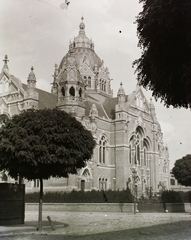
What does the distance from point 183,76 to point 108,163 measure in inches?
1656

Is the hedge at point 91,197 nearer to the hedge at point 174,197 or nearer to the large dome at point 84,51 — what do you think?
the hedge at point 174,197

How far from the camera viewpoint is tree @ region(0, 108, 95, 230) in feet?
53.9

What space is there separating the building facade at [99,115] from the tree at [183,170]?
7158 millimetres

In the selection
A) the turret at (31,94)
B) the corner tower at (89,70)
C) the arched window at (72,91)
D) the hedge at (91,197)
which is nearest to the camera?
the hedge at (91,197)

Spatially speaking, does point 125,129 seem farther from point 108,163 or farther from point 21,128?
point 21,128

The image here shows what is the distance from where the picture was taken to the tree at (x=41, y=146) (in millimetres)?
16422

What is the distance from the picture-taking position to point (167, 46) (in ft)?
41.2

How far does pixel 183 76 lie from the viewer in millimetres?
12297

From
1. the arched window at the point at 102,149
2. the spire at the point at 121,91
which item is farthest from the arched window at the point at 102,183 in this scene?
the spire at the point at 121,91

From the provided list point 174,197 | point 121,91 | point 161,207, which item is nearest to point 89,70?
point 121,91

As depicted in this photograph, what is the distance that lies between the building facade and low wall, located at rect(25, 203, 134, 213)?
21.2 ft

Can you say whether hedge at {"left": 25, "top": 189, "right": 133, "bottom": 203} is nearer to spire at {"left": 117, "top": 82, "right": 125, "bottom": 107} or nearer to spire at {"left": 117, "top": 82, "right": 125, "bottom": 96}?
spire at {"left": 117, "top": 82, "right": 125, "bottom": 107}

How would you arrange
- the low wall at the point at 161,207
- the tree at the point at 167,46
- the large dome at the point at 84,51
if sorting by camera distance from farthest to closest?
the large dome at the point at 84,51 → the low wall at the point at 161,207 → the tree at the point at 167,46

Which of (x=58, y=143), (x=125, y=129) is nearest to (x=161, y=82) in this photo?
(x=58, y=143)
